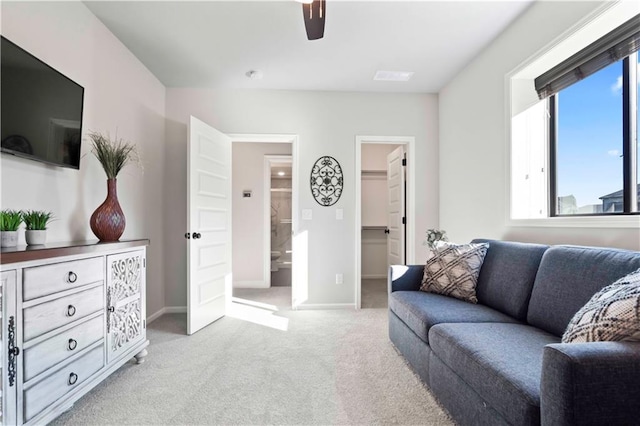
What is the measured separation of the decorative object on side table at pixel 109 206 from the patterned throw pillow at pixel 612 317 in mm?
2556

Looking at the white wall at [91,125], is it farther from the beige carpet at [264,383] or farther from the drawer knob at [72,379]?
the beige carpet at [264,383]

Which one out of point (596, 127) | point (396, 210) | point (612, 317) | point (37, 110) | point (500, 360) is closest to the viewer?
point (612, 317)

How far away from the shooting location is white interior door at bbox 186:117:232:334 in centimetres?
286

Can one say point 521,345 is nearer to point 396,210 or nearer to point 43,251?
point 43,251

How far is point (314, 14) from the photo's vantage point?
1.50m

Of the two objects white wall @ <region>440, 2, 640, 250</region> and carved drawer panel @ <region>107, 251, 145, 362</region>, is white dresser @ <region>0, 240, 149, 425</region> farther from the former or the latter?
white wall @ <region>440, 2, 640, 250</region>

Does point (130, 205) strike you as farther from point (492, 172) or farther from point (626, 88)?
point (626, 88)

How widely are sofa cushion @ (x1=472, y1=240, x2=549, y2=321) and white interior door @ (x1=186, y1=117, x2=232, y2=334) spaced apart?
2471 millimetres

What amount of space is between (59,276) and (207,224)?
5.40 feet

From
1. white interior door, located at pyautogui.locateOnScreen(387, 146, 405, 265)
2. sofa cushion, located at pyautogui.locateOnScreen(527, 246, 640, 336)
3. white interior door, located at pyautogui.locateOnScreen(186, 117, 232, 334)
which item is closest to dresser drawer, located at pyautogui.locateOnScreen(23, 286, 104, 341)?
white interior door, located at pyautogui.locateOnScreen(186, 117, 232, 334)

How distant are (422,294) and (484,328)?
27.8 inches

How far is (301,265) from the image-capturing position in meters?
3.61

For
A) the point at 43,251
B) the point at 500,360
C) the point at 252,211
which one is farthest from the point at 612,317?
the point at 252,211

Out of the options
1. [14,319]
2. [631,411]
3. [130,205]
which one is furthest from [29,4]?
[631,411]
